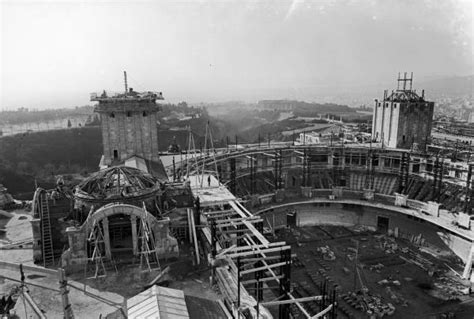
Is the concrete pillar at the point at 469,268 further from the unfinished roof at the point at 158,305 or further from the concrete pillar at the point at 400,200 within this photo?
the unfinished roof at the point at 158,305

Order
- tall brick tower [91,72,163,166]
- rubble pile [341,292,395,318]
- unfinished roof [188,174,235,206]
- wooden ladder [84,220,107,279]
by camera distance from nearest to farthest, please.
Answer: wooden ladder [84,220,107,279]
rubble pile [341,292,395,318]
unfinished roof [188,174,235,206]
tall brick tower [91,72,163,166]

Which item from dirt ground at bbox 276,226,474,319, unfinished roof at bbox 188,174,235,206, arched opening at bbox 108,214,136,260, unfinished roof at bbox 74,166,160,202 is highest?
unfinished roof at bbox 74,166,160,202

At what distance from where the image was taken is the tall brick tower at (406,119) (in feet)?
206

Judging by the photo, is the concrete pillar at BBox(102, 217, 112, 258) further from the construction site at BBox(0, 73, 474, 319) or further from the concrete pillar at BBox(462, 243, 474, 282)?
the concrete pillar at BBox(462, 243, 474, 282)

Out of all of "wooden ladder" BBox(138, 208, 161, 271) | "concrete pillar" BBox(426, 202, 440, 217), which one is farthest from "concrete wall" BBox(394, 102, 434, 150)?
"wooden ladder" BBox(138, 208, 161, 271)

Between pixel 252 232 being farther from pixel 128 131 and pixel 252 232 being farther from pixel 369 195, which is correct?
pixel 369 195

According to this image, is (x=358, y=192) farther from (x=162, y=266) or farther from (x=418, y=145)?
(x=162, y=266)

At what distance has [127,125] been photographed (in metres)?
44.6

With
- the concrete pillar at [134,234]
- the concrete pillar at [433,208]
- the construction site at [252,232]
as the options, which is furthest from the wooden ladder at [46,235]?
the concrete pillar at [433,208]

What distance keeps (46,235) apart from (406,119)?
2234 inches

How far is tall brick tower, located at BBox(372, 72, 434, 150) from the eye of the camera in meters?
62.7

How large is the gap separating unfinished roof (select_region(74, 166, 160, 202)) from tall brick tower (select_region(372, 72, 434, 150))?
153 ft

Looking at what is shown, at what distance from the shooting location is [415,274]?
4188cm

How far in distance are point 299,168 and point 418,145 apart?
1990 centimetres
